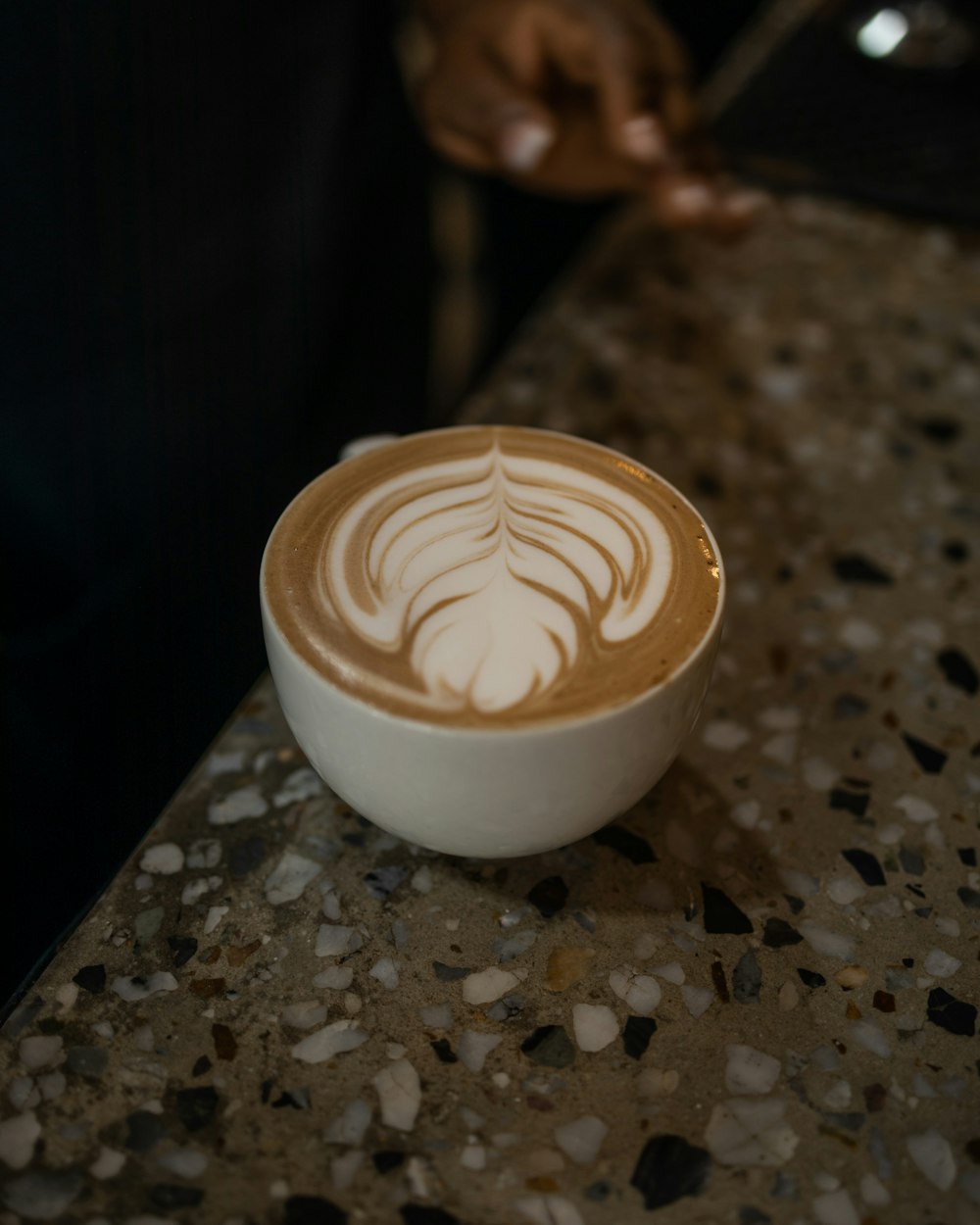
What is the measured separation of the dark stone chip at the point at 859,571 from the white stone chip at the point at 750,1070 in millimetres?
463

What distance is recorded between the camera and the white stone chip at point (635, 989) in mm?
642

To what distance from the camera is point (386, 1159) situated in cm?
57

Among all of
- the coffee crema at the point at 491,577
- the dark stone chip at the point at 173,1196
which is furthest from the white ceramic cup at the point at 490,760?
the dark stone chip at the point at 173,1196

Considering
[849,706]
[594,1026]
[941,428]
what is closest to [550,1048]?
[594,1026]

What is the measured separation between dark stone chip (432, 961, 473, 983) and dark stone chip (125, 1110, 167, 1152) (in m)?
0.17

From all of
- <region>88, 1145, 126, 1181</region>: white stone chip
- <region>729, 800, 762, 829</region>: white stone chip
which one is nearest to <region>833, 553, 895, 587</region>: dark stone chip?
<region>729, 800, 762, 829</region>: white stone chip

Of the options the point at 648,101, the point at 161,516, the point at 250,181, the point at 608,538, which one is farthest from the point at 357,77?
the point at 608,538

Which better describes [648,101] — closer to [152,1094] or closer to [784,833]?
[784,833]

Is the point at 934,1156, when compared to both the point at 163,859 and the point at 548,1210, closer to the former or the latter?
the point at 548,1210

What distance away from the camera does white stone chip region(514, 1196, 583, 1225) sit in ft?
1.82

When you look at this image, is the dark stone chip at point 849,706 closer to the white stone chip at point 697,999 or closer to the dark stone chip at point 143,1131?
the white stone chip at point 697,999

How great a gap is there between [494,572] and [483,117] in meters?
0.62

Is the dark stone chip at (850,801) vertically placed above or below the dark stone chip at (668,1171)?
above

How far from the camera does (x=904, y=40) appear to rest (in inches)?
59.6
